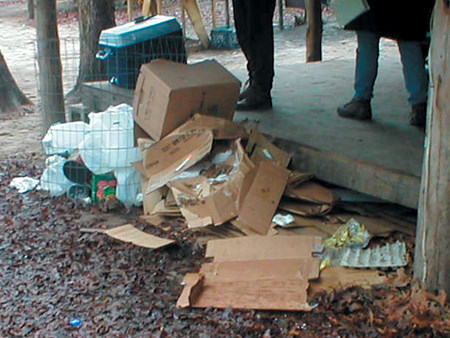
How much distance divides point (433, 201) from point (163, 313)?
1.55m

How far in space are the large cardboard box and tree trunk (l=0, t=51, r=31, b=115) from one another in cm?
426

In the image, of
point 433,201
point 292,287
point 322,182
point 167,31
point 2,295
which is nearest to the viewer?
point 433,201

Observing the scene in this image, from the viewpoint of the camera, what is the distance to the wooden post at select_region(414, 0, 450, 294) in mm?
3232

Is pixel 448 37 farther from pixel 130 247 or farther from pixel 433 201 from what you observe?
pixel 130 247

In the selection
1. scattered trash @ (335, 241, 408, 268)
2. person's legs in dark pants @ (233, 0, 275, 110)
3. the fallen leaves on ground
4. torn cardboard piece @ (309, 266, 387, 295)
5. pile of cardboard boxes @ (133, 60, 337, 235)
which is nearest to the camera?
the fallen leaves on ground

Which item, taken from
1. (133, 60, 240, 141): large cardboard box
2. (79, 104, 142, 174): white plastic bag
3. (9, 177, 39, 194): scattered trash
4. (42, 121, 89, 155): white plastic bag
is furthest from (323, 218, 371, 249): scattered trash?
(9, 177, 39, 194): scattered trash

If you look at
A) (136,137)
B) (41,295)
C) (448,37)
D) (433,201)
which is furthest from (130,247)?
(448,37)

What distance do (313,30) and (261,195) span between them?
503cm

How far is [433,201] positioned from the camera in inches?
133

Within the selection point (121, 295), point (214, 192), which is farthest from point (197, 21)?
point (121, 295)

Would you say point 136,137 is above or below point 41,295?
above

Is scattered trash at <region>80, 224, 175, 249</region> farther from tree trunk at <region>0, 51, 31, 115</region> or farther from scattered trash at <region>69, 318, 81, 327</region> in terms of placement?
tree trunk at <region>0, 51, 31, 115</region>

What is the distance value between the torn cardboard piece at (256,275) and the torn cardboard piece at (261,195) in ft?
0.59

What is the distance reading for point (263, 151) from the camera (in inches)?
190
